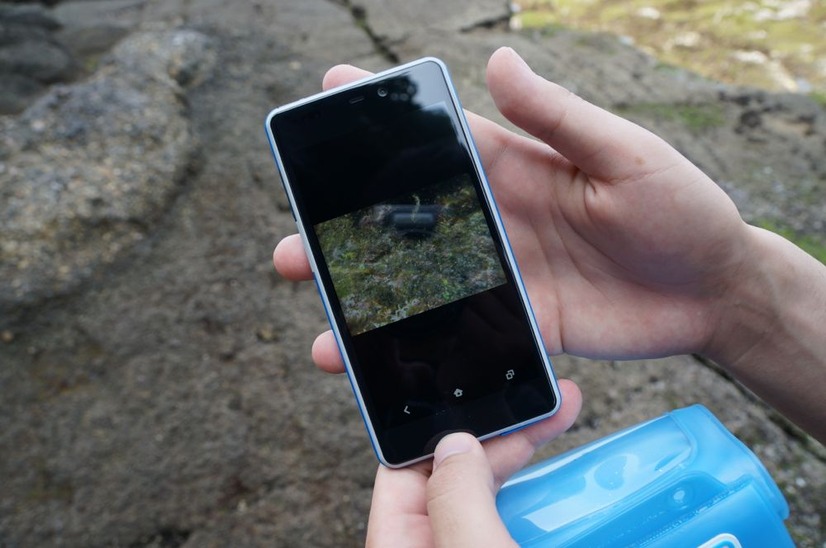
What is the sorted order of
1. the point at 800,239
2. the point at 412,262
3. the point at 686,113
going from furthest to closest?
the point at 686,113 < the point at 800,239 < the point at 412,262

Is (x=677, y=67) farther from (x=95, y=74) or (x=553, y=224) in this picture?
(x=95, y=74)

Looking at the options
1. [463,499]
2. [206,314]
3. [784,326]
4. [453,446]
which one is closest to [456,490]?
[463,499]

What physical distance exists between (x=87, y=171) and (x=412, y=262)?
112cm

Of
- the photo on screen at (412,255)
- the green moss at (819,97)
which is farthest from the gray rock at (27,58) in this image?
the green moss at (819,97)

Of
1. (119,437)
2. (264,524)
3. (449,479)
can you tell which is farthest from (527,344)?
(119,437)

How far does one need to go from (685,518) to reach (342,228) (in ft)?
2.35

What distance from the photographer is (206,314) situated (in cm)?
158

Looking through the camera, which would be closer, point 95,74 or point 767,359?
point 767,359

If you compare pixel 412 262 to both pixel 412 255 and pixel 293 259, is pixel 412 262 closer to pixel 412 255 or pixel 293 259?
pixel 412 255

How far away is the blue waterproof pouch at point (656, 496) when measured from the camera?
948 millimetres

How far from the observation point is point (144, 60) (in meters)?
2.02

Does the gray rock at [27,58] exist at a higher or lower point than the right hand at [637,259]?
lower

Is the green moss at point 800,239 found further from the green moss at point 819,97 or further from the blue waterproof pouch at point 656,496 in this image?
the blue waterproof pouch at point 656,496

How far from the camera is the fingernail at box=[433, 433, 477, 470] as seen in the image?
968mm
